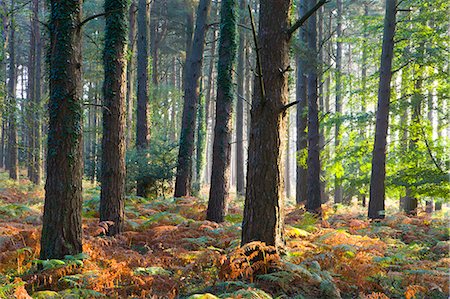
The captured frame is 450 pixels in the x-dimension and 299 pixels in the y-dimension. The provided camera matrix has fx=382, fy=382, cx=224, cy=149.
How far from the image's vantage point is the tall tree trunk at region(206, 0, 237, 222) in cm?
973

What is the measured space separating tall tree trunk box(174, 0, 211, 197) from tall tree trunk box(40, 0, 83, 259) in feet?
27.4

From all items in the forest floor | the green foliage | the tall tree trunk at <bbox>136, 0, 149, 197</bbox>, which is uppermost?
the tall tree trunk at <bbox>136, 0, 149, 197</bbox>

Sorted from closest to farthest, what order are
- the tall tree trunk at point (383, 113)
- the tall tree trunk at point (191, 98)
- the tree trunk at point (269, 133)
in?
the tree trunk at point (269, 133), the tall tree trunk at point (383, 113), the tall tree trunk at point (191, 98)

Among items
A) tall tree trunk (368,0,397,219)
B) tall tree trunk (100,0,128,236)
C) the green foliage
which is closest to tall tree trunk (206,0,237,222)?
Answer: tall tree trunk (100,0,128,236)

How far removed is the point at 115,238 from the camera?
7.61m

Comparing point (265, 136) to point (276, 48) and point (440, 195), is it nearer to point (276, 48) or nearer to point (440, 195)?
point (276, 48)

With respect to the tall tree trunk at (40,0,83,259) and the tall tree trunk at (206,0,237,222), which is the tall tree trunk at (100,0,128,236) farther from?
the tall tree trunk at (206,0,237,222)

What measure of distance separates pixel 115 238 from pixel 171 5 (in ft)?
60.7

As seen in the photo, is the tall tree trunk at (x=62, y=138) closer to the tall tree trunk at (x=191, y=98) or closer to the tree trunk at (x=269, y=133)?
the tree trunk at (x=269, y=133)

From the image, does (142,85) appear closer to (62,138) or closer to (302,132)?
(302,132)

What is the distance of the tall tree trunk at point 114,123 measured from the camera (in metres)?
7.80

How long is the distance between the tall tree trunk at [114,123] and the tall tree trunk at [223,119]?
2595 millimetres

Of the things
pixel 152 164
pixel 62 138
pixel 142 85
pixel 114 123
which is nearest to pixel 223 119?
pixel 114 123

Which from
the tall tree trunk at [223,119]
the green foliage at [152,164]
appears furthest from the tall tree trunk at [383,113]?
the green foliage at [152,164]
